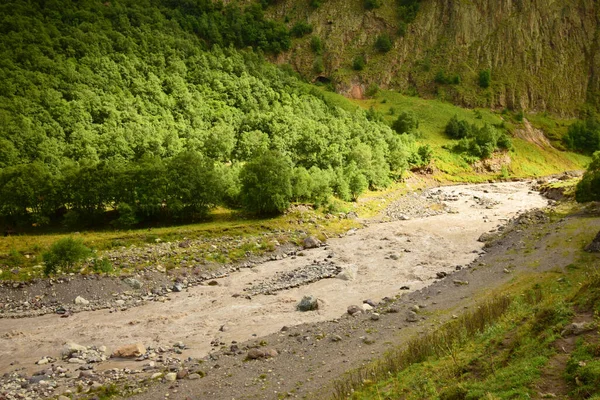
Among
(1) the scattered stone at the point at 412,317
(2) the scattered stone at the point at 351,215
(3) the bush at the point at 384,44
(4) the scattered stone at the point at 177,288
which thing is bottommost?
(4) the scattered stone at the point at 177,288

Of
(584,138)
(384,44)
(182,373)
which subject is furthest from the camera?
(384,44)

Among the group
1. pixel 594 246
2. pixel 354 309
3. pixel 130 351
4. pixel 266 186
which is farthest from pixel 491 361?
pixel 266 186

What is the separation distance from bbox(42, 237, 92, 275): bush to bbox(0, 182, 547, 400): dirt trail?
26.2 ft

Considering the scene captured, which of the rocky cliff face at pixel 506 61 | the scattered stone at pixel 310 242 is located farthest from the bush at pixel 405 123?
the scattered stone at pixel 310 242

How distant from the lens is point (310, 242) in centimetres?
5994

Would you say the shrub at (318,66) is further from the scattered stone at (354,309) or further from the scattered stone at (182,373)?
the scattered stone at (182,373)

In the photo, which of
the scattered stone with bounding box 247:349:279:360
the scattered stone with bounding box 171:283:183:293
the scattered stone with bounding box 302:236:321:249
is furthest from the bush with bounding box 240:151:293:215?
the scattered stone with bounding box 247:349:279:360

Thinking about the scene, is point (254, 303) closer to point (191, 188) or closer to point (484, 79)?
point (191, 188)

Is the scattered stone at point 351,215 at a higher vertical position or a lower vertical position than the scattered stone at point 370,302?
higher

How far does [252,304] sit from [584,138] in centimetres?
15969

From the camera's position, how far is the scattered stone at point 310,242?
59.5 meters

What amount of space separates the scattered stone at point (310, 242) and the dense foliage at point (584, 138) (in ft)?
448

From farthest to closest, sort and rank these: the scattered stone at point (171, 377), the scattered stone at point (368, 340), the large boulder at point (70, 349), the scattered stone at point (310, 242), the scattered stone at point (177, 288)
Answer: the scattered stone at point (310, 242) < the scattered stone at point (177, 288) < the large boulder at point (70, 349) < the scattered stone at point (368, 340) < the scattered stone at point (171, 377)

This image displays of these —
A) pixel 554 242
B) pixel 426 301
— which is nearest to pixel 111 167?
pixel 426 301
